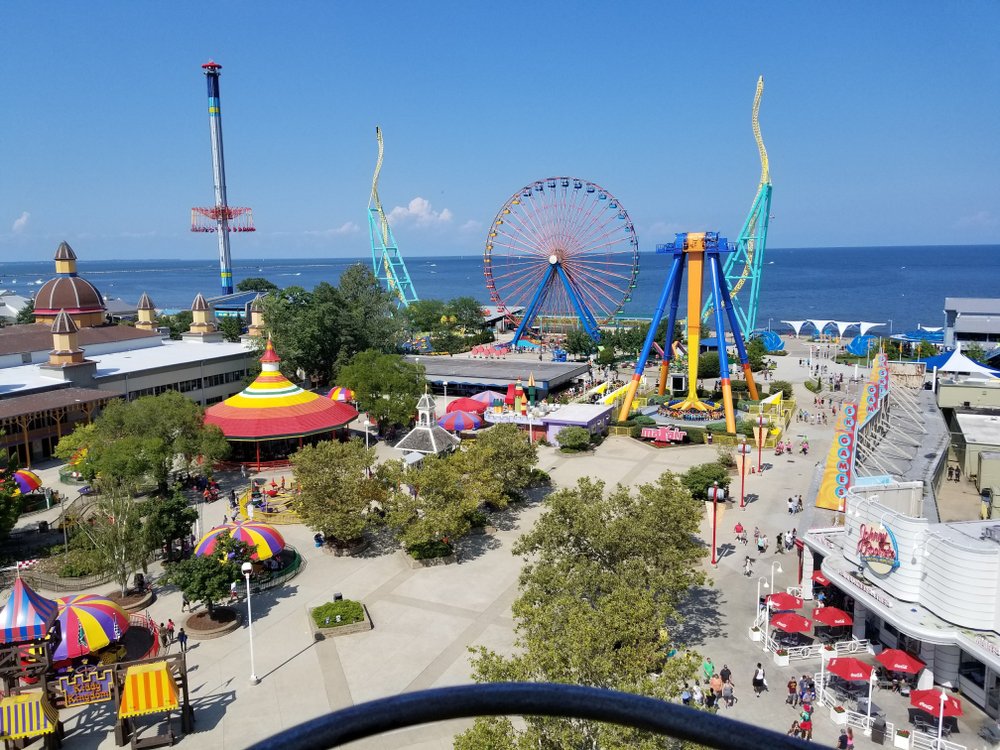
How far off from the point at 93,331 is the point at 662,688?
52.3 metres

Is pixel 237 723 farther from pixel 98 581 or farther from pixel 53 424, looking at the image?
pixel 53 424

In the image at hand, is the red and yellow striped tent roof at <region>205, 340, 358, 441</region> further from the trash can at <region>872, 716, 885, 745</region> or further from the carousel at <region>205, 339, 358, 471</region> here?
the trash can at <region>872, 716, 885, 745</region>

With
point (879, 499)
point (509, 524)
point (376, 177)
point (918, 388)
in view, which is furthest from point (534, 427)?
point (376, 177)

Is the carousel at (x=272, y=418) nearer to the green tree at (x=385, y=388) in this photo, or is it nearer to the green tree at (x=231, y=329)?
the green tree at (x=385, y=388)

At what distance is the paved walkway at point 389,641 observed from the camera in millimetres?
17188

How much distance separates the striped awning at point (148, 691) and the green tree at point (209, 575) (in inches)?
150

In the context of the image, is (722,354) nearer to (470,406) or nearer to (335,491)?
(470,406)

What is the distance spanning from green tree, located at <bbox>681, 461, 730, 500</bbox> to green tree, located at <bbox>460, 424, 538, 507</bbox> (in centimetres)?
649

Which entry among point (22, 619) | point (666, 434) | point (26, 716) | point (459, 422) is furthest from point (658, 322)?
point (26, 716)

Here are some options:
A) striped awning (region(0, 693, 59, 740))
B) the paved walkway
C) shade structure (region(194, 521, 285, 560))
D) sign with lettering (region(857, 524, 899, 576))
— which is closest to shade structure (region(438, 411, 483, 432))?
the paved walkway

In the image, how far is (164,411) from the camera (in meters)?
34.0

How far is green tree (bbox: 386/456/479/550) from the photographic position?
25.2 m

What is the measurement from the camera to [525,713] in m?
2.37


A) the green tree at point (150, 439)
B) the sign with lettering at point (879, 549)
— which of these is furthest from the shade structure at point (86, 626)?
the sign with lettering at point (879, 549)
